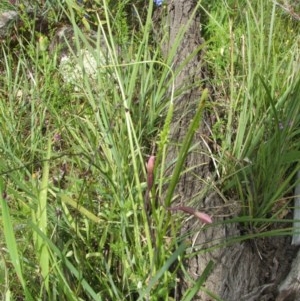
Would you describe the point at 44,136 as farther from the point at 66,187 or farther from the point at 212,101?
the point at 212,101

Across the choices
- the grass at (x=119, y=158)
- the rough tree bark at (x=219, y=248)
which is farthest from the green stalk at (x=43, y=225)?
the rough tree bark at (x=219, y=248)

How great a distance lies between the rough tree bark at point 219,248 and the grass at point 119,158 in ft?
0.17

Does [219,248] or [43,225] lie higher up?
[43,225]

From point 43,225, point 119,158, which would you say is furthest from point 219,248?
point 43,225

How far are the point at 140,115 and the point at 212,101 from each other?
35cm

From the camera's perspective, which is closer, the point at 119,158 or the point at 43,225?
the point at 43,225

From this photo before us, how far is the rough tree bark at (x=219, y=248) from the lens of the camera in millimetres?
1532

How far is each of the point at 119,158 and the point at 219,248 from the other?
1.30 feet

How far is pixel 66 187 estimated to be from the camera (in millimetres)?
1749

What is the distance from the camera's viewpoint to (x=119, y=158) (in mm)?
1549

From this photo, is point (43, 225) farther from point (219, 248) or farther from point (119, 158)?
point (219, 248)

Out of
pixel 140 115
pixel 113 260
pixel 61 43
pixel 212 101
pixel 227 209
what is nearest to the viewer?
pixel 113 260

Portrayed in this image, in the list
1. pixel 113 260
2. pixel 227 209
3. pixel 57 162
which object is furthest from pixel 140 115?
pixel 113 260

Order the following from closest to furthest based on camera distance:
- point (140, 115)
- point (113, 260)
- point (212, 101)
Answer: point (113, 260) → point (140, 115) → point (212, 101)
